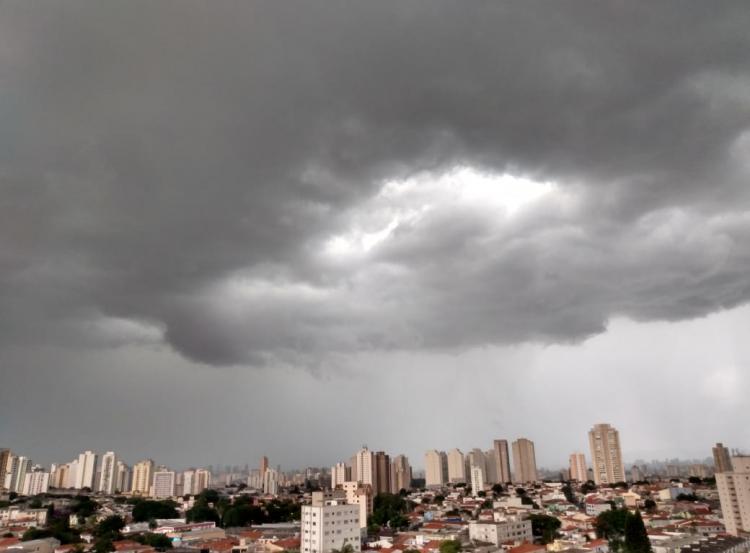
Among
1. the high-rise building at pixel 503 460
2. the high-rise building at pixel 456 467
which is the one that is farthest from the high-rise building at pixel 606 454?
the high-rise building at pixel 456 467

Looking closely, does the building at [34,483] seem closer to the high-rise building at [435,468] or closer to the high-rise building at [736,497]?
the high-rise building at [435,468]

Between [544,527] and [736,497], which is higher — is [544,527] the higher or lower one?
the lower one

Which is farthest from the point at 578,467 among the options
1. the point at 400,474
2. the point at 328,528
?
the point at 328,528

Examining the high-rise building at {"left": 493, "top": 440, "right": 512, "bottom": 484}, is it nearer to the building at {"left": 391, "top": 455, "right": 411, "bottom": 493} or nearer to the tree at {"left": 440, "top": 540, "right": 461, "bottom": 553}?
the building at {"left": 391, "top": 455, "right": 411, "bottom": 493}

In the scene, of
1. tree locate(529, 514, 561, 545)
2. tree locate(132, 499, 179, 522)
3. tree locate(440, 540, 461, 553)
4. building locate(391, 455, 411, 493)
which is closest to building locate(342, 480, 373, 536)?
tree locate(529, 514, 561, 545)

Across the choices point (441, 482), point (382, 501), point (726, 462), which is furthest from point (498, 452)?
point (382, 501)

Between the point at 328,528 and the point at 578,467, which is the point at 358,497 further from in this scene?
the point at 578,467
